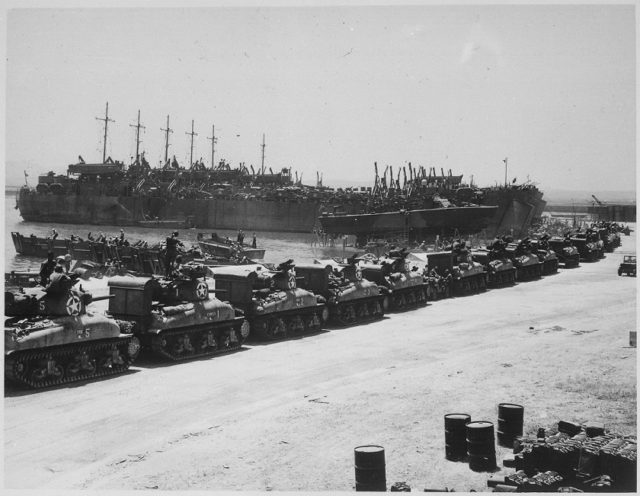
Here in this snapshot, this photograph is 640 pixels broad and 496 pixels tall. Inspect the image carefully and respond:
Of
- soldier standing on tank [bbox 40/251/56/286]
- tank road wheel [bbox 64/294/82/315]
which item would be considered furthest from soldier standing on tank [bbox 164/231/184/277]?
tank road wheel [bbox 64/294/82/315]

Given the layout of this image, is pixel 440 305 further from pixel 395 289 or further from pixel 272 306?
pixel 272 306

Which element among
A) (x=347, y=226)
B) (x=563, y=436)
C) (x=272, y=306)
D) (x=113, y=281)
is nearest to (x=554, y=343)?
(x=272, y=306)

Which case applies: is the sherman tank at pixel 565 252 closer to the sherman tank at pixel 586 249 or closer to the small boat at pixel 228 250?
the sherman tank at pixel 586 249

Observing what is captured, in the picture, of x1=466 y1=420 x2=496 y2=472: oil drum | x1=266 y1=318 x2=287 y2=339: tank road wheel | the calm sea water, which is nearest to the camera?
x1=466 y1=420 x2=496 y2=472: oil drum

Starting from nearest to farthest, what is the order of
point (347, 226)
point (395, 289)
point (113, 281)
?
1. point (113, 281)
2. point (395, 289)
3. point (347, 226)

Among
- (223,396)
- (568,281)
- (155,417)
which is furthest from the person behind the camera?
(568,281)

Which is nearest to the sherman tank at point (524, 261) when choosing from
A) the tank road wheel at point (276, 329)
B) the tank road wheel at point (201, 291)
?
the tank road wheel at point (276, 329)

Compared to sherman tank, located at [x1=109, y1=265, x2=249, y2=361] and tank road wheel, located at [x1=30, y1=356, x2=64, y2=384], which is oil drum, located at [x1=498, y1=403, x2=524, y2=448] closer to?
sherman tank, located at [x1=109, y1=265, x2=249, y2=361]
